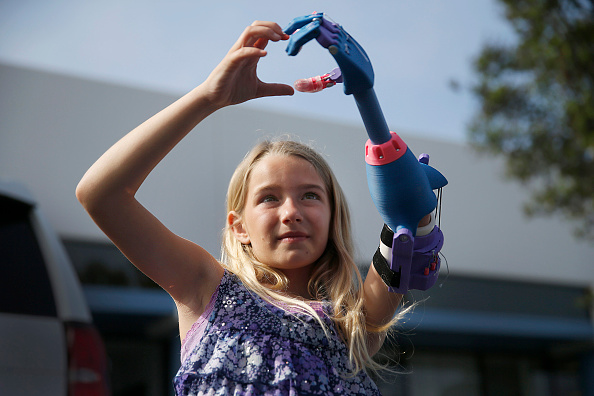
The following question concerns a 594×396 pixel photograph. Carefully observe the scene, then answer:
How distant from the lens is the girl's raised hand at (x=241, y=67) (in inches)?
48.7

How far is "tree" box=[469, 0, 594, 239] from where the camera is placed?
6500mm

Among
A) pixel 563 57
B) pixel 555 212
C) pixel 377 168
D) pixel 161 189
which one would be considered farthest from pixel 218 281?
pixel 555 212

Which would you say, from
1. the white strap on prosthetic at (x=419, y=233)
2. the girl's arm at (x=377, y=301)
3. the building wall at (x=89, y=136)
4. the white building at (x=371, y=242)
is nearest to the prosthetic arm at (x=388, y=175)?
the white strap on prosthetic at (x=419, y=233)

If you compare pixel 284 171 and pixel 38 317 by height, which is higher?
pixel 284 171

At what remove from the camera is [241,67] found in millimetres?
1256

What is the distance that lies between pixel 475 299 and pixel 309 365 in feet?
25.1

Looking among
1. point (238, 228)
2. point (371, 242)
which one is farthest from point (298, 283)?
point (371, 242)

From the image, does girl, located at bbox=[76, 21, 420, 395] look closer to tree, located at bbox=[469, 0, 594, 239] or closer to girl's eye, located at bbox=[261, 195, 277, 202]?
girl's eye, located at bbox=[261, 195, 277, 202]

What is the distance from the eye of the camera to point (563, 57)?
6.56 m

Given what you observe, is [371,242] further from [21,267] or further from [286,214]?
[286,214]

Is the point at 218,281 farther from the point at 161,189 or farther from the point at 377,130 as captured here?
the point at 161,189

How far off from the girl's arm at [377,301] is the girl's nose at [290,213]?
0.21 m

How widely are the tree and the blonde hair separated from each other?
5537 millimetres

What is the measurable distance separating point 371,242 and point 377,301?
2119mm
